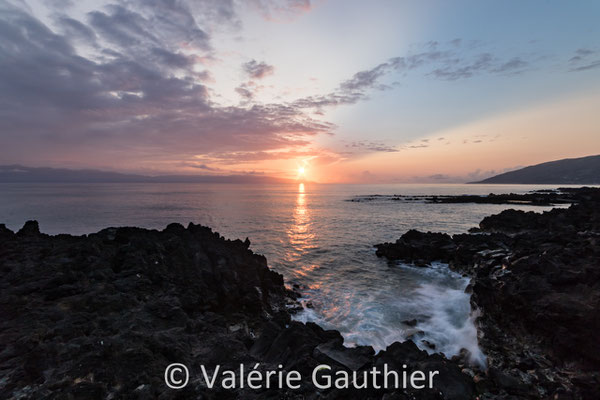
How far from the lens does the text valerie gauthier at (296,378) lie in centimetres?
687

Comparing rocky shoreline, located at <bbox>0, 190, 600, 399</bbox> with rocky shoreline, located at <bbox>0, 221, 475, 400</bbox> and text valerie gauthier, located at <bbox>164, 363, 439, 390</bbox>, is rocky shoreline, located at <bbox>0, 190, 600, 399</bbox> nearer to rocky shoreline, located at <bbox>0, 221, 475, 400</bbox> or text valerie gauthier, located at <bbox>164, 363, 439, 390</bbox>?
rocky shoreline, located at <bbox>0, 221, 475, 400</bbox>

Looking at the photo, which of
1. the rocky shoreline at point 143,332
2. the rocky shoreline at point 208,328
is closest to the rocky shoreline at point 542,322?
the rocky shoreline at point 208,328

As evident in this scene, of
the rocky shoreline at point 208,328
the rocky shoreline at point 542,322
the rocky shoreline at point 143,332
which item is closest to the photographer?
the rocky shoreline at point 143,332

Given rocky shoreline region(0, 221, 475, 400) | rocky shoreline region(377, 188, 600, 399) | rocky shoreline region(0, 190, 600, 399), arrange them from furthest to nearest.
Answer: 1. rocky shoreline region(377, 188, 600, 399)
2. rocky shoreline region(0, 190, 600, 399)
3. rocky shoreline region(0, 221, 475, 400)

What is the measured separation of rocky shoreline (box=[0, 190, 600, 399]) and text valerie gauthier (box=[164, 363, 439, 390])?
0.20m

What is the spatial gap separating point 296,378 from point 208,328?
499 cm

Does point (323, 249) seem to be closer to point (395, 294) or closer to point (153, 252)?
point (395, 294)

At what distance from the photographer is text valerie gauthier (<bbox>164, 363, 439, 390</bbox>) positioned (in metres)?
6.87

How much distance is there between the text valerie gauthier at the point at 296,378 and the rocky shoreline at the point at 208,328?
20cm

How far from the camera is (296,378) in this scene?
7.29 m

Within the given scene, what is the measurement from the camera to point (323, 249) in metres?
33.7

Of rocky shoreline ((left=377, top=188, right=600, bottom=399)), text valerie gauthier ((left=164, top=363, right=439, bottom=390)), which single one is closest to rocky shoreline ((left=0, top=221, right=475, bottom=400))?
text valerie gauthier ((left=164, top=363, right=439, bottom=390))

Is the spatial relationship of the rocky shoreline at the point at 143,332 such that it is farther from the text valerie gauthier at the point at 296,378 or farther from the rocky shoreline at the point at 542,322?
the rocky shoreline at the point at 542,322

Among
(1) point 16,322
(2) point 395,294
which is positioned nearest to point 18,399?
(1) point 16,322
